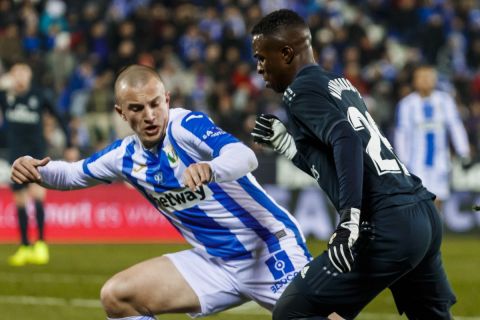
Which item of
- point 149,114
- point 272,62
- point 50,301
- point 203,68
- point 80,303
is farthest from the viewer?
point 203,68

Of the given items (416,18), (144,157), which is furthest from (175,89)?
(144,157)

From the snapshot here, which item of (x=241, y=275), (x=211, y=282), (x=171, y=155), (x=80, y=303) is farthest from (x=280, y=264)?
(x=80, y=303)

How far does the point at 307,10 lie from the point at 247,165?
1924cm

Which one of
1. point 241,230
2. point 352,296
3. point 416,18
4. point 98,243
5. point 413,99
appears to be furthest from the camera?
point 416,18

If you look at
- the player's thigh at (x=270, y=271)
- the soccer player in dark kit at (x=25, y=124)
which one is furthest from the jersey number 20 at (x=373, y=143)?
the soccer player in dark kit at (x=25, y=124)

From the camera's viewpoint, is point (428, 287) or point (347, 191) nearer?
point (347, 191)

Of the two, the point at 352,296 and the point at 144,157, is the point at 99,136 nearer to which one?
the point at 144,157

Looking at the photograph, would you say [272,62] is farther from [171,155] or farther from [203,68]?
[203,68]

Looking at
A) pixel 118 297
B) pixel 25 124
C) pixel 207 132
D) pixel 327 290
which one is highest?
pixel 207 132

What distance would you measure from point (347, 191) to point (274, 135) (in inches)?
28.8

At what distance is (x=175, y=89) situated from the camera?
68.6 feet

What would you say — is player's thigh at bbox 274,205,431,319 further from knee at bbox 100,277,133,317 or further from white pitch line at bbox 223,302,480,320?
white pitch line at bbox 223,302,480,320

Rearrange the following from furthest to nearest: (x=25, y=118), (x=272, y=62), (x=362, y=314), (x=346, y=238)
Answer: (x=25, y=118) < (x=362, y=314) < (x=272, y=62) < (x=346, y=238)

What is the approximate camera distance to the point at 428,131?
14.3m
